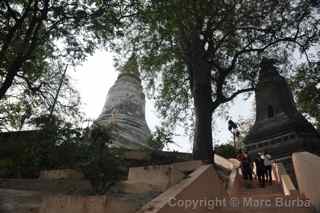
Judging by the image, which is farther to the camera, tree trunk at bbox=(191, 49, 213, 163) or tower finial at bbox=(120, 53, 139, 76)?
tower finial at bbox=(120, 53, 139, 76)

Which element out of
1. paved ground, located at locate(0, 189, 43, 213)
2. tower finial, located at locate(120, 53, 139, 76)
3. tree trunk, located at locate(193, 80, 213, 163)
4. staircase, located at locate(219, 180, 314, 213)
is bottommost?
paved ground, located at locate(0, 189, 43, 213)

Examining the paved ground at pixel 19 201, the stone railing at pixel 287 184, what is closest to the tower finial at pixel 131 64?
the stone railing at pixel 287 184

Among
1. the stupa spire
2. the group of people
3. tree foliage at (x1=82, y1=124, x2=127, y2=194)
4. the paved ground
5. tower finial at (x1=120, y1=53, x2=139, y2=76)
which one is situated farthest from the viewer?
the stupa spire

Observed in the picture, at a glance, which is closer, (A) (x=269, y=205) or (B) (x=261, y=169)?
(A) (x=269, y=205)

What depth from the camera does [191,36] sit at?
42.4 ft

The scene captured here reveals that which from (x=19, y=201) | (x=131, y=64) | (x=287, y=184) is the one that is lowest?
(x=19, y=201)

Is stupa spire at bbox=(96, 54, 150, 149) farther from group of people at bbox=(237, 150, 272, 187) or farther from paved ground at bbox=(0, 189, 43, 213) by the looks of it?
paved ground at bbox=(0, 189, 43, 213)

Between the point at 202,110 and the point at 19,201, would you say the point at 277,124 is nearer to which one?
the point at 202,110

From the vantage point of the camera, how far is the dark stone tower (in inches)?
611

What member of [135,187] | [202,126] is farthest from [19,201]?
[202,126]

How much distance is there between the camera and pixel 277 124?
17.0 meters

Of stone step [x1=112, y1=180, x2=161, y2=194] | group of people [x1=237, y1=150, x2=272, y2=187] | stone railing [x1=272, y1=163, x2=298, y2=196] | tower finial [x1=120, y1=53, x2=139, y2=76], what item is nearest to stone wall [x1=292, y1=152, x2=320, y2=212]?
stone railing [x1=272, y1=163, x2=298, y2=196]

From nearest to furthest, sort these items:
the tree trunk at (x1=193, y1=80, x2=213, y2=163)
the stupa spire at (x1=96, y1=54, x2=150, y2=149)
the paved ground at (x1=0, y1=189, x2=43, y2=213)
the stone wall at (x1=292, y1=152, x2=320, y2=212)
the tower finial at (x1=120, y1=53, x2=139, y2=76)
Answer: the paved ground at (x1=0, y1=189, x2=43, y2=213), the stone wall at (x1=292, y1=152, x2=320, y2=212), the tree trunk at (x1=193, y1=80, x2=213, y2=163), the tower finial at (x1=120, y1=53, x2=139, y2=76), the stupa spire at (x1=96, y1=54, x2=150, y2=149)

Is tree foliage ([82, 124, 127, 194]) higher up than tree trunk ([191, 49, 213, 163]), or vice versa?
tree trunk ([191, 49, 213, 163])
